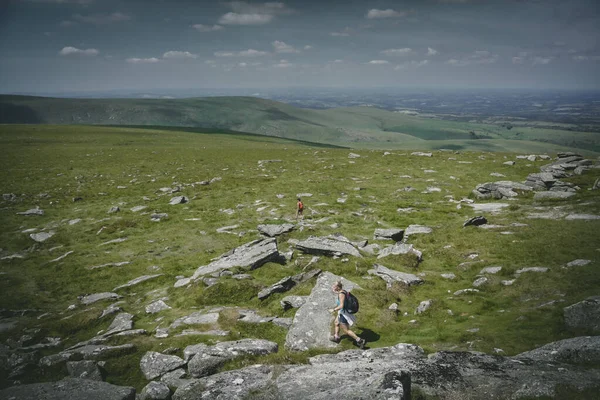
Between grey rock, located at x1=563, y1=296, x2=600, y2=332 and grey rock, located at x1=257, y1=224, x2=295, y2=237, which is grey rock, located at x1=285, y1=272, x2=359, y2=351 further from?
grey rock, located at x1=257, y1=224, x2=295, y2=237

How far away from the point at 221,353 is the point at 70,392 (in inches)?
172

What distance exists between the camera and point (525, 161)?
50344mm

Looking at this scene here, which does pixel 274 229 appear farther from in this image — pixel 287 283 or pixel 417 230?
pixel 417 230

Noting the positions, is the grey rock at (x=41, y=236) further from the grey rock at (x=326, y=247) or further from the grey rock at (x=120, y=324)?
the grey rock at (x=326, y=247)

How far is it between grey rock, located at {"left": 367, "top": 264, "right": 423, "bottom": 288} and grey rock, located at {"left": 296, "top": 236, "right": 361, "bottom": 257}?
200cm

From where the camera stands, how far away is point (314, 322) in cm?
1310

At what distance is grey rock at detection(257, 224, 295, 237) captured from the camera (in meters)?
24.3

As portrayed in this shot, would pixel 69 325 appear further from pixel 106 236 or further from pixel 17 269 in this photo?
pixel 106 236

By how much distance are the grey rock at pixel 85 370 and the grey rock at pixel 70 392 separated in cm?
114

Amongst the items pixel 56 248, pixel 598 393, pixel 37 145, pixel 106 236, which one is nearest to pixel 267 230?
pixel 106 236

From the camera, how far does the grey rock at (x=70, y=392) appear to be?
923cm

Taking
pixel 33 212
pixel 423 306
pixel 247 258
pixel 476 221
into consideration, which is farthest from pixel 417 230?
pixel 33 212

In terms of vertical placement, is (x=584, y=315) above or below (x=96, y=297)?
above

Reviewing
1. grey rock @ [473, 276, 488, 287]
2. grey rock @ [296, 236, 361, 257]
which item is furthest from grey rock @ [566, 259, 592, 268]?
grey rock @ [296, 236, 361, 257]
